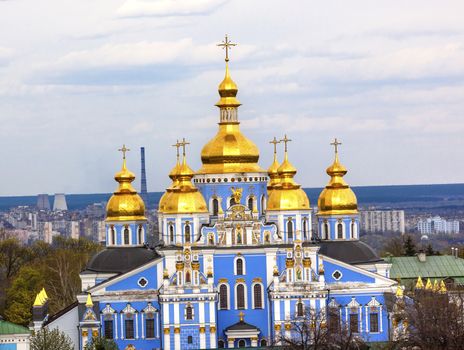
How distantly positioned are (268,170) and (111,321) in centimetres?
863

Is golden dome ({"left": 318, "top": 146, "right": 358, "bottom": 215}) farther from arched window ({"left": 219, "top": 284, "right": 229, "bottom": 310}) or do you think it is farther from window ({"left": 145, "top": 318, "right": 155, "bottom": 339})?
window ({"left": 145, "top": 318, "right": 155, "bottom": 339})

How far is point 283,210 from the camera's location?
57.3 m

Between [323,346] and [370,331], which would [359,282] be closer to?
[370,331]

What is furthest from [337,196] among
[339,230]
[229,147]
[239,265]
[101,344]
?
[101,344]

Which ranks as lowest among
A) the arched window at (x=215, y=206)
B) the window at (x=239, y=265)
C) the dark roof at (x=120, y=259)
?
the window at (x=239, y=265)

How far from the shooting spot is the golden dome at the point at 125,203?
2352 inches

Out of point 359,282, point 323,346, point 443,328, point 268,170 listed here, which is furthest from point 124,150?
point 443,328

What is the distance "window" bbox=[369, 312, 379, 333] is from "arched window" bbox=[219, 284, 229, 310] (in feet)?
15.4

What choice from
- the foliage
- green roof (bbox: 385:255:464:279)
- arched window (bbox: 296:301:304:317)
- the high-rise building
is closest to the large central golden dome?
arched window (bbox: 296:301:304:317)

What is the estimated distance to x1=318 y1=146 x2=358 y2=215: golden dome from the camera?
60.1 meters

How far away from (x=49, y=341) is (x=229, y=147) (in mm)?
9761

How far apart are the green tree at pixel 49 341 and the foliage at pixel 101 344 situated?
2.05 ft

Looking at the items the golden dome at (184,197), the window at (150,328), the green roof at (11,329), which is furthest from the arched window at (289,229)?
the green roof at (11,329)

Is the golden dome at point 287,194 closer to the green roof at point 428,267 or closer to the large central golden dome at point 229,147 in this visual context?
the large central golden dome at point 229,147
